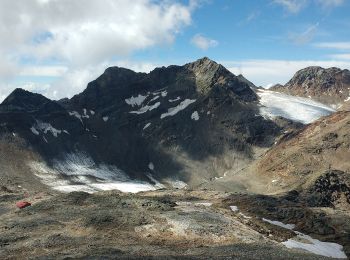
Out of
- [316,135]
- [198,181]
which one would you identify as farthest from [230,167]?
[316,135]

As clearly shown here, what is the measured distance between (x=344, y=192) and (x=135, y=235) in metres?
71.1

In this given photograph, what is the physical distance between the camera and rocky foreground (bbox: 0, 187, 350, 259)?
4634 cm

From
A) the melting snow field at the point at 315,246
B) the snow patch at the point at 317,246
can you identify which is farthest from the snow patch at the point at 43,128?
the snow patch at the point at 317,246

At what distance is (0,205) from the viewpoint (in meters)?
71.9

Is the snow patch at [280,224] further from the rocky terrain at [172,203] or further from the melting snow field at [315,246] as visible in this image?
the melting snow field at [315,246]

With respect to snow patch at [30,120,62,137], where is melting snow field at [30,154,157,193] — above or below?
below

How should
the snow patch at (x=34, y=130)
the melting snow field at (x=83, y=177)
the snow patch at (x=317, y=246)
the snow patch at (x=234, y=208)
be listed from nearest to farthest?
the snow patch at (x=317, y=246) < the snow patch at (x=234, y=208) < the melting snow field at (x=83, y=177) < the snow patch at (x=34, y=130)

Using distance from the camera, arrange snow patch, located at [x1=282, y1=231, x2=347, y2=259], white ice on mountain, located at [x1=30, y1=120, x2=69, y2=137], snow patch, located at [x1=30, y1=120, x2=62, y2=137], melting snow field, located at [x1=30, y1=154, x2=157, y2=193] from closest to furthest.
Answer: snow patch, located at [x1=282, y1=231, x2=347, y2=259] < melting snow field, located at [x1=30, y1=154, x2=157, y2=193] < snow patch, located at [x1=30, y1=120, x2=62, y2=137] < white ice on mountain, located at [x1=30, y1=120, x2=69, y2=137]

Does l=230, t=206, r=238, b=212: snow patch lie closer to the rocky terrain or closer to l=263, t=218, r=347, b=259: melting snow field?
the rocky terrain

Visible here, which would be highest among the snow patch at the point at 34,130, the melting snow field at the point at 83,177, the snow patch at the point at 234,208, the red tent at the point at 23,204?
the snow patch at the point at 34,130

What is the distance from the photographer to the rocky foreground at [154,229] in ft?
152

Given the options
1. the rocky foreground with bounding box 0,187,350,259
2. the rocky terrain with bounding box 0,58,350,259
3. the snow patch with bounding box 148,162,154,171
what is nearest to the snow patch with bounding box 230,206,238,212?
the rocky foreground with bounding box 0,187,350,259

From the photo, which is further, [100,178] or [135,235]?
[100,178]

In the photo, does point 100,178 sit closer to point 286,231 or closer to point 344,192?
point 344,192
